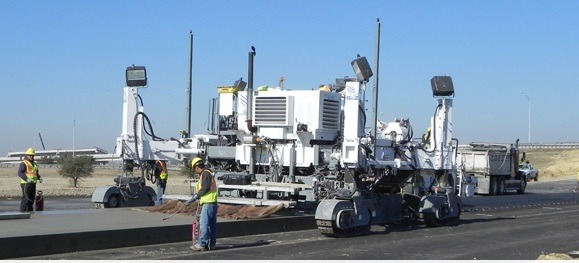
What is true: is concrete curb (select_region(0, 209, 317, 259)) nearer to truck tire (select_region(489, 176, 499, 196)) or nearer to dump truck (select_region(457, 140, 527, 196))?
dump truck (select_region(457, 140, 527, 196))

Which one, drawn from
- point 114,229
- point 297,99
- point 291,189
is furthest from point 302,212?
point 114,229

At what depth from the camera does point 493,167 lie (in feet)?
137

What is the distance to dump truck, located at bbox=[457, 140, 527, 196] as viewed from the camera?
41.4 metres

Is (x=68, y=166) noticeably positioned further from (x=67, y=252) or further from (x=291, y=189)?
(x=67, y=252)

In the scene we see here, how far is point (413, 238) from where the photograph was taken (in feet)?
56.2

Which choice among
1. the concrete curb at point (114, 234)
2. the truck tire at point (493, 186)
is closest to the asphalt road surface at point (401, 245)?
the concrete curb at point (114, 234)

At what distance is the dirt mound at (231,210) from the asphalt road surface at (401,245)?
1.99 feet

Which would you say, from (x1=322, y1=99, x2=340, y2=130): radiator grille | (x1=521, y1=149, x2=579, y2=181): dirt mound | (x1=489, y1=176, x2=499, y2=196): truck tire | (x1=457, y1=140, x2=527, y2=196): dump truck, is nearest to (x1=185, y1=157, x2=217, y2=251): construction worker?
(x1=322, y1=99, x2=340, y2=130): radiator grille

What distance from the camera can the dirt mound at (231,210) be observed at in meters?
17.3

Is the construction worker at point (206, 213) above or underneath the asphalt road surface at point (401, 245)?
above

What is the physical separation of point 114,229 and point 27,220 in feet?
6.97

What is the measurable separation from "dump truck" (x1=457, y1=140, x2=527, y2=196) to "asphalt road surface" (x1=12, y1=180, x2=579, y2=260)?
19.4 m

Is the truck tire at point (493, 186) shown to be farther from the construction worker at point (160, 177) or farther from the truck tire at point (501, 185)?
the construction worker at point (160, 177)

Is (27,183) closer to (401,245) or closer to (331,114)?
(331,114)
